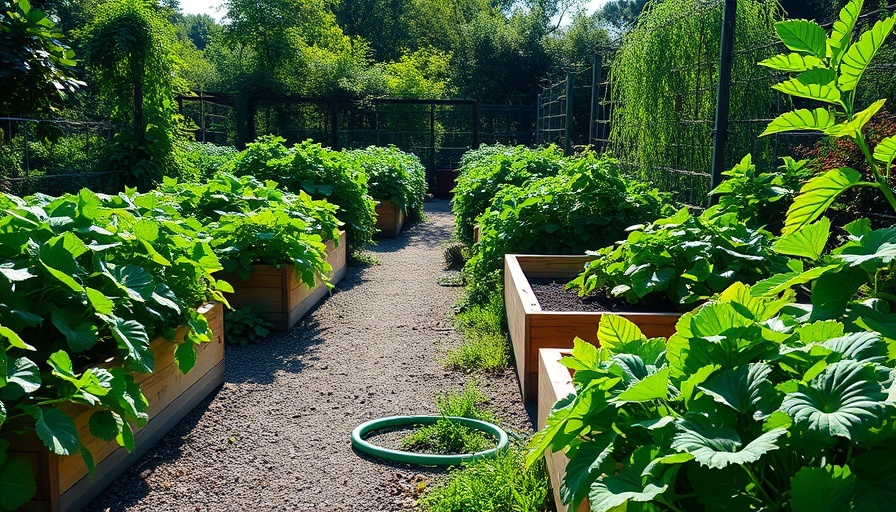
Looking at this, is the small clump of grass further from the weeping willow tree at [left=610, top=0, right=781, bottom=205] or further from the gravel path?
the weeping willow tree at [left=610, top=0, right=781, bottom=205]

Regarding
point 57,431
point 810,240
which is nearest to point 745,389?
point 810,240

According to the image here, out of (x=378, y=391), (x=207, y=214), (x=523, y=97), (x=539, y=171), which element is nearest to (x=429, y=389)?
(x=378, y=391)

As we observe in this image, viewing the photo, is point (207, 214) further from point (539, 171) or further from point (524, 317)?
point (539, 171)

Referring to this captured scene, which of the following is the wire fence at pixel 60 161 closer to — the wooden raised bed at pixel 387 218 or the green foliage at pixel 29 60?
the green foliage at pixel 29 60

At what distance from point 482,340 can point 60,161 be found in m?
7.83

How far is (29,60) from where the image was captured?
5.89 meters

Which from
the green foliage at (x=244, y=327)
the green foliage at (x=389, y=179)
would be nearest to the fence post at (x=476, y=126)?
the green foliage at (x=389, y=179)

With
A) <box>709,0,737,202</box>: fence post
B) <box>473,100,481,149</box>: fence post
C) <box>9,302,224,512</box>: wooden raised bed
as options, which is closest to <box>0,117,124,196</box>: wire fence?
<box>9,302,224,512</box>: wooden raised bed

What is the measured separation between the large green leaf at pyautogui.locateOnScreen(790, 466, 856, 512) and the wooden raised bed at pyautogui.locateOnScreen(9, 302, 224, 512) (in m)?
2.44

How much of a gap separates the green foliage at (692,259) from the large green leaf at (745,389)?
2173mm

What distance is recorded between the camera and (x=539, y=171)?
898cm

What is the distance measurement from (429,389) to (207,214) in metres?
2.57

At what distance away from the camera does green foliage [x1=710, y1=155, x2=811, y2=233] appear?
4.71 meters

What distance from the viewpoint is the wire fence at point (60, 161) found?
28.8 feet
